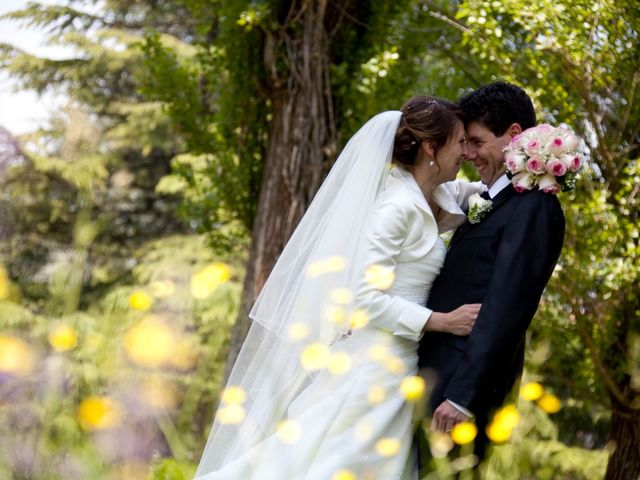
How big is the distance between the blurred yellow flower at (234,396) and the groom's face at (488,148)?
118 centimetres

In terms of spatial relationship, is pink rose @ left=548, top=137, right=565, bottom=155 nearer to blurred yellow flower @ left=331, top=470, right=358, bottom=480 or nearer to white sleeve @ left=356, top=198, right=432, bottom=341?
white sleeve @ left=356, top=198, right=432, bottom=341

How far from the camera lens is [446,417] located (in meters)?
2.73

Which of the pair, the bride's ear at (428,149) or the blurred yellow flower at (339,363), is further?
the bride's ear at (428,149)

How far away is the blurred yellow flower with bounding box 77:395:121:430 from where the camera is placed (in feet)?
7.22

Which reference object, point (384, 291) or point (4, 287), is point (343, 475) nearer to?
point (384, 291)

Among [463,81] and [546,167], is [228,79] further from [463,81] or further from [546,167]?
[546,167]

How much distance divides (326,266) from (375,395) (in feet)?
1.60

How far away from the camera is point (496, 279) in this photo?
8.91 ft

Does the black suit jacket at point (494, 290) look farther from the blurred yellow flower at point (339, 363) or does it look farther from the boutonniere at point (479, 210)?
the blurred yellow flower at point (339, 363)

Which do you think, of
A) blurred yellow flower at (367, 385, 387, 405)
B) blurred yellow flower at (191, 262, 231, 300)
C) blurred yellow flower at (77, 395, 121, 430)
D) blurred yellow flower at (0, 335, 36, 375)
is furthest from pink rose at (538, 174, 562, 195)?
blurred yellow flower at (0, 335, 36, 375)

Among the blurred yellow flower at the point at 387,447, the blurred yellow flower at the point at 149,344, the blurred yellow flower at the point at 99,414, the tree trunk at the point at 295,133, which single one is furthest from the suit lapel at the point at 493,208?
the tree trunk at the point at 295,133

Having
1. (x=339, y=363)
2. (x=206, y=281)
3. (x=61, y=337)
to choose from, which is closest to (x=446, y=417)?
(x=339, y=363)

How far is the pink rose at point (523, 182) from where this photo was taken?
2812 mm

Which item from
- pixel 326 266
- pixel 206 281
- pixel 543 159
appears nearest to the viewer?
pixel 206 281
